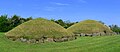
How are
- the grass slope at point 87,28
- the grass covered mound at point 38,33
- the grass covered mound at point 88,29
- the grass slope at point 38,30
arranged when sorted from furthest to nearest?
the grass slope at point 87,28 → the grass covered mound at point 88,29 → the grass slope at point 38,30 → the grass covered mound at point 38,33

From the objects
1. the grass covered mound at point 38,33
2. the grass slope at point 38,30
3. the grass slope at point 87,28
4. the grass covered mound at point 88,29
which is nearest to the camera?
the grass covered mound at point 38,33

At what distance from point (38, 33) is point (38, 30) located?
749 mm

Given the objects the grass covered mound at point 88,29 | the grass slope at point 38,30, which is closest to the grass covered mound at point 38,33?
the grass slope at point 38,30

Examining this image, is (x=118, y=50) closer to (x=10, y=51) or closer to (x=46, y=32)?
(x=10, y=51)

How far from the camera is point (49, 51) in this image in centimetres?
2225

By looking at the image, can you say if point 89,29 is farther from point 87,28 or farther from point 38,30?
point 38,30

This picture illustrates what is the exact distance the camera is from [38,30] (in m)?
35.2

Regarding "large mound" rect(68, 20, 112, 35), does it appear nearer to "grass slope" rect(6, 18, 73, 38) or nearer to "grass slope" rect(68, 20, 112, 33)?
"grass slope" rect(68, 20, 112, 33)

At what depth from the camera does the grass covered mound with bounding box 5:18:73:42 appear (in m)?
33.8

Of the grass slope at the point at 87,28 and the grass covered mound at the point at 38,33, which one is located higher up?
the grass slope at the point at 87,28

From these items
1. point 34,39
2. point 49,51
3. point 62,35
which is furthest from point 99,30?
point 49,51

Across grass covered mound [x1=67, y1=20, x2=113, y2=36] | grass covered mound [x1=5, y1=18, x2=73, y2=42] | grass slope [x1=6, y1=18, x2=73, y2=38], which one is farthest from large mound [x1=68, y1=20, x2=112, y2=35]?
grass covered mound [x1=5, y1=18, x2=73, y2=42]

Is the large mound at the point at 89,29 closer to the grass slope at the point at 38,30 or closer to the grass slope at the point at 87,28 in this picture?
the grass slope at the point at 87,28

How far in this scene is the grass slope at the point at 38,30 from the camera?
113 feet
